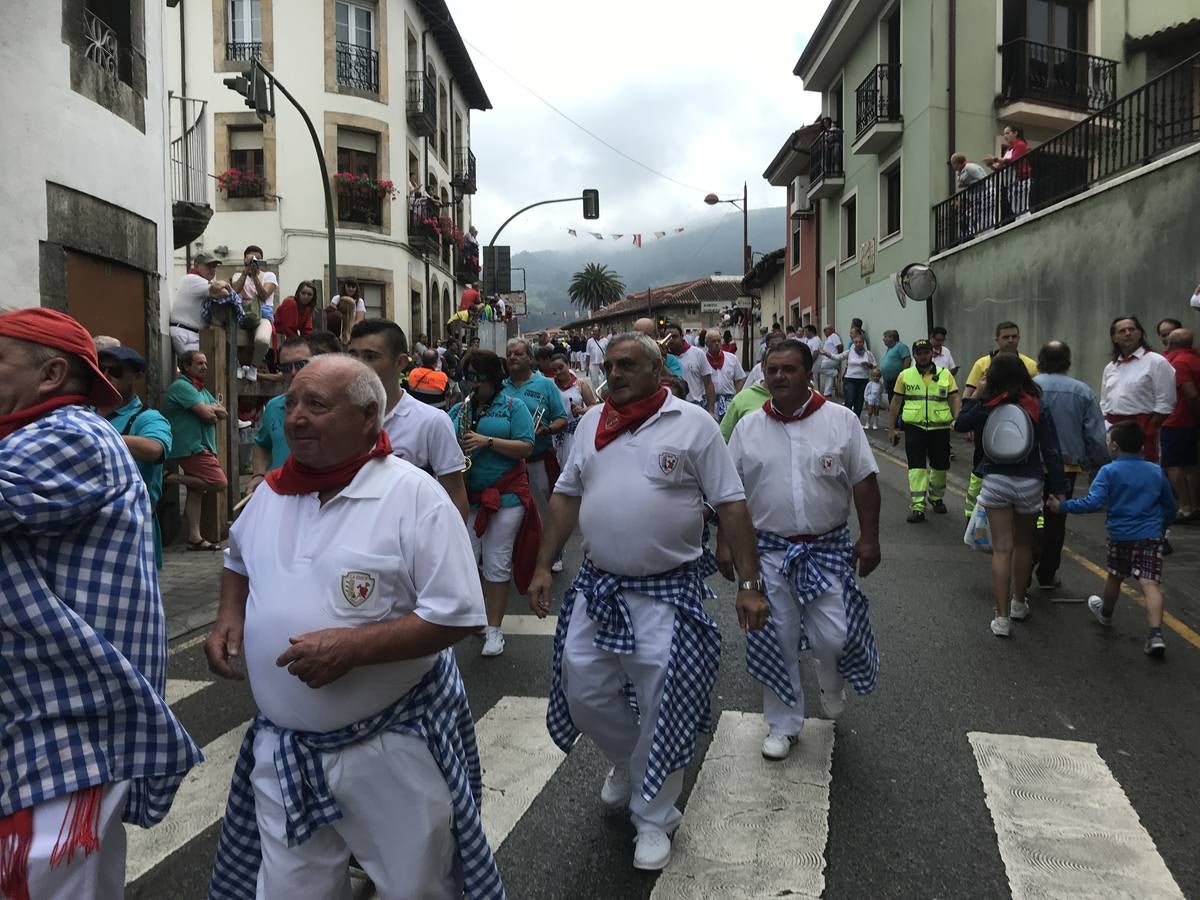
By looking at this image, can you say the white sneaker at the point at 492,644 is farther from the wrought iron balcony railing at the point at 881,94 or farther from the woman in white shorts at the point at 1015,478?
the wrought iron balcony railing at the point at 881,94

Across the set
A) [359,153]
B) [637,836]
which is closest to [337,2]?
[359,153]

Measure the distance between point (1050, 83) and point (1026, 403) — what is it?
16734 mm

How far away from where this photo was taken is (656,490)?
3578 millimetres

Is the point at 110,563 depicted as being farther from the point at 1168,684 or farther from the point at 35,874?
the point at 1168,684

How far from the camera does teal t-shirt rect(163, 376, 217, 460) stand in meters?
8.73

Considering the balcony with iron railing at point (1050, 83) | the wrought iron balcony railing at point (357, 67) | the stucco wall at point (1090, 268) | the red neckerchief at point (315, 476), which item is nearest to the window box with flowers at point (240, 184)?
the wrought iron balcony railing at point (357, 67)

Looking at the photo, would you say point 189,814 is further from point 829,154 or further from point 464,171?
point 464,171

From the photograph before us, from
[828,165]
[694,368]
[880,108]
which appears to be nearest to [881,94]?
[880,108]

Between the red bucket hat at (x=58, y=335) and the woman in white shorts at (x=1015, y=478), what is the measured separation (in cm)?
534

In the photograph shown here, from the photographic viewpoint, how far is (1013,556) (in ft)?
21.1

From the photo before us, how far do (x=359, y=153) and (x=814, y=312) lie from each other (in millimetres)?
13988

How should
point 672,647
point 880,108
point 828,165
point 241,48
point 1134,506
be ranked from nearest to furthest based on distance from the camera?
point 672,647 → point 1134,506 → point 880,108 → point 241,48 → point 828,165

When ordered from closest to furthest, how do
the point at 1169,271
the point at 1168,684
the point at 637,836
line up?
the point at 637,836 < the point at 1168,684 < the point at 1169,271

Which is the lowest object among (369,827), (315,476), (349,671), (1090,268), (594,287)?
(369,827)
